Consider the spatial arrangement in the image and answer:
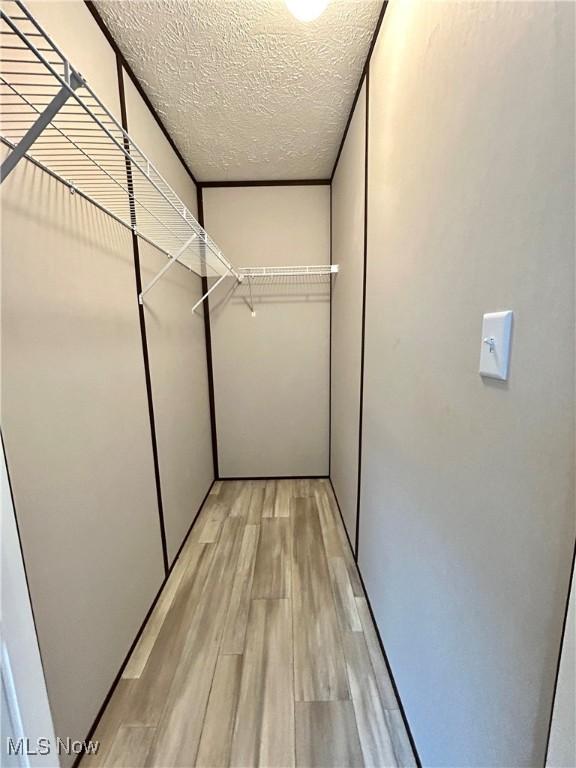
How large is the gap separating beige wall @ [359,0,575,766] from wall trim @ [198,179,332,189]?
1.40 meters

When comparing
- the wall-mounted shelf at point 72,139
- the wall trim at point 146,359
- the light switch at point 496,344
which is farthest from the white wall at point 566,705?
the wall trim at point 146,359

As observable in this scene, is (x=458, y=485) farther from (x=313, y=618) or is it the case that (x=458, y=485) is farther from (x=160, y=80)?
(x=160, y=80)

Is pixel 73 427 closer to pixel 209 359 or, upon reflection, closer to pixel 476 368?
pixel 476 368

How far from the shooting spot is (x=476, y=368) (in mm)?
670

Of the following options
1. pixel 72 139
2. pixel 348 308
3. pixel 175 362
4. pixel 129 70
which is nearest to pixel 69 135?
pixel 72 139

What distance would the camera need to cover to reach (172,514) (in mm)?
1880

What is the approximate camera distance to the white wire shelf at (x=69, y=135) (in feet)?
1.95

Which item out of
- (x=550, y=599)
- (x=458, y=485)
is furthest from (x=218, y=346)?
(x=550, y=599)

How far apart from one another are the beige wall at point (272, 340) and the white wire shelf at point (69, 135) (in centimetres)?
88

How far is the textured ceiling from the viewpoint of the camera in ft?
3.89

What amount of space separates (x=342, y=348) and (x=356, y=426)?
60 cm

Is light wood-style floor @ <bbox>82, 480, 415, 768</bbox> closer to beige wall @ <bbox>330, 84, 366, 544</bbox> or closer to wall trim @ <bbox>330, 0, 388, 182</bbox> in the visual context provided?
beige wall @ <bbox>330, 84, 366, 544</bbox>

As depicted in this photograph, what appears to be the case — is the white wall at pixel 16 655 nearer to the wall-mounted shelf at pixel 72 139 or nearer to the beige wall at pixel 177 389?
the wall-mounted shelf at pixel 72 139

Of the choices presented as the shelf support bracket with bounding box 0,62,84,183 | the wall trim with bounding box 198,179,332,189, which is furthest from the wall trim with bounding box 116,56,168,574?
the wall trim with bounding box 198,179,332,189
